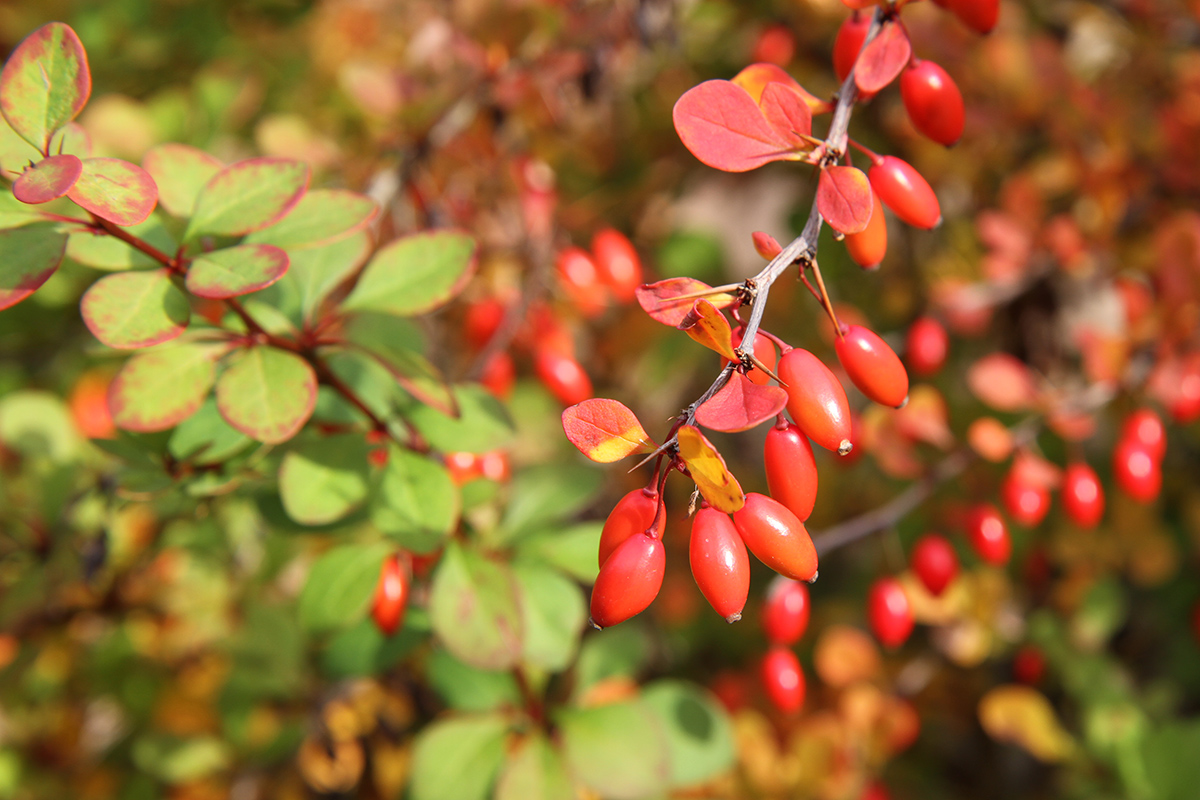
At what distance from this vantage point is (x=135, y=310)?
2.02 feet

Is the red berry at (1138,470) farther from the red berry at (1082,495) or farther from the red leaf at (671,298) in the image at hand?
the red leaf at (671,298)

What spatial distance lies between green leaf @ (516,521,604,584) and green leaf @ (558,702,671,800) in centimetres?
21

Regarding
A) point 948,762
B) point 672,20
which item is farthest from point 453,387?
point 948,762

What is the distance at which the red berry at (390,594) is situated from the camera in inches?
37.6

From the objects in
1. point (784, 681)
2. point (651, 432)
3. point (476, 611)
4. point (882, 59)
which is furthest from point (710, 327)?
point (651, 432)

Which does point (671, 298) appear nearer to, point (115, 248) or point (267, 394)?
point (267, 394)

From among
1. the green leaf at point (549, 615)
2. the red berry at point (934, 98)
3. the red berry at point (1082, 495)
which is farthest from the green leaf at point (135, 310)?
the red berry at point (1082, 495)

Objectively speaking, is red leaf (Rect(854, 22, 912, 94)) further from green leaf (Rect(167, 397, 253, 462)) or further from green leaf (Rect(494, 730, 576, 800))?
green leaf (Rect(494, 730, 576, 800))

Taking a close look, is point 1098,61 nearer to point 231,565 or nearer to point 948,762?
point 948,762

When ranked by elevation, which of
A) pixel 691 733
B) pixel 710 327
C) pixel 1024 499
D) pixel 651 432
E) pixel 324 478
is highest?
pixel 710 327

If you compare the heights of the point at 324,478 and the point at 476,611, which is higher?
the point at 324,478

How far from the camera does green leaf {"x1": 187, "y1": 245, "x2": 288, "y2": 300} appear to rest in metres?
0.58

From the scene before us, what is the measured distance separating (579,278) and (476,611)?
64cm

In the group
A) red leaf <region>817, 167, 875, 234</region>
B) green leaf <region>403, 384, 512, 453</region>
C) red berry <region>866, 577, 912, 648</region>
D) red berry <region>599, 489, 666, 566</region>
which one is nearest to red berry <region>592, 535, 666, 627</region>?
red berry <region>599, 489, 666, 566</region>
